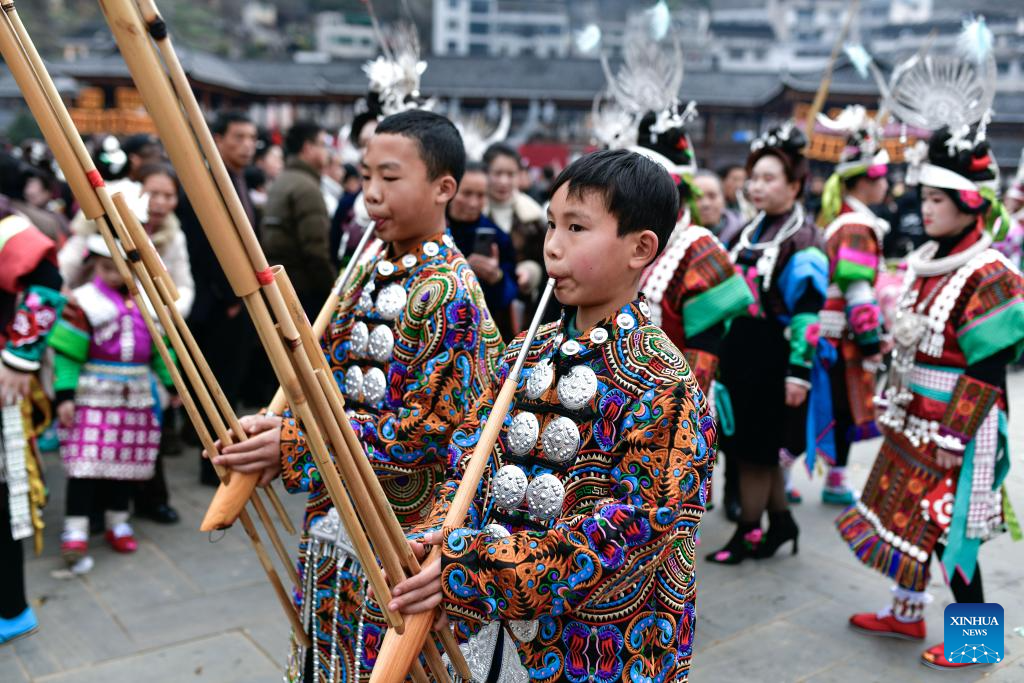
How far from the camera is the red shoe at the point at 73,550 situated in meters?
3.62

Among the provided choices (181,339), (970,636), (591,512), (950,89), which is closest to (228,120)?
(181,339)

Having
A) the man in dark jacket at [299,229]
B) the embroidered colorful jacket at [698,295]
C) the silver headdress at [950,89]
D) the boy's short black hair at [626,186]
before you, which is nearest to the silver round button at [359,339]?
the boy's short black hair at [626,186]

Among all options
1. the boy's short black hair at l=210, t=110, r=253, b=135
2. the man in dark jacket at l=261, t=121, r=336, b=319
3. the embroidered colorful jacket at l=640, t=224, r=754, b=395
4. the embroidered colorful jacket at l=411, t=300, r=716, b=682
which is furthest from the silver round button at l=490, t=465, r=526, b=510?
the boy's short black hair at l=210, t=110, r=253, b=135

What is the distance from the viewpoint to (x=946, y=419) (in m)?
2.88

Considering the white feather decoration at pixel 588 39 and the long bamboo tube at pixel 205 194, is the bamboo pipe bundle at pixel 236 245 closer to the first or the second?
the long bamboo tube at pixel 205 194

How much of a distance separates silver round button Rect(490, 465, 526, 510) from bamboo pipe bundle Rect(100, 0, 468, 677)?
31 cm

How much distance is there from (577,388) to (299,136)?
4.28 m

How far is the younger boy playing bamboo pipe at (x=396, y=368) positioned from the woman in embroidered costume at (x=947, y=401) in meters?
1.68

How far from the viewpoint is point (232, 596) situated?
3439 millimetres

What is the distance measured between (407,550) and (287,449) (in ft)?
1.97

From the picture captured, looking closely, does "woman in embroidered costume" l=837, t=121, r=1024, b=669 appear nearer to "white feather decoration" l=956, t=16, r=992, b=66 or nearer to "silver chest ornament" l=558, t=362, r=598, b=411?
"white feather decoration" l=956, t=16, r=992, b=66

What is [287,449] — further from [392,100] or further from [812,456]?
[812,456]

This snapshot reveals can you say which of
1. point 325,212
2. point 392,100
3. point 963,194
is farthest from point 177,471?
point 963,194

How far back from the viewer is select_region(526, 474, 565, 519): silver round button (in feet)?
5.14
